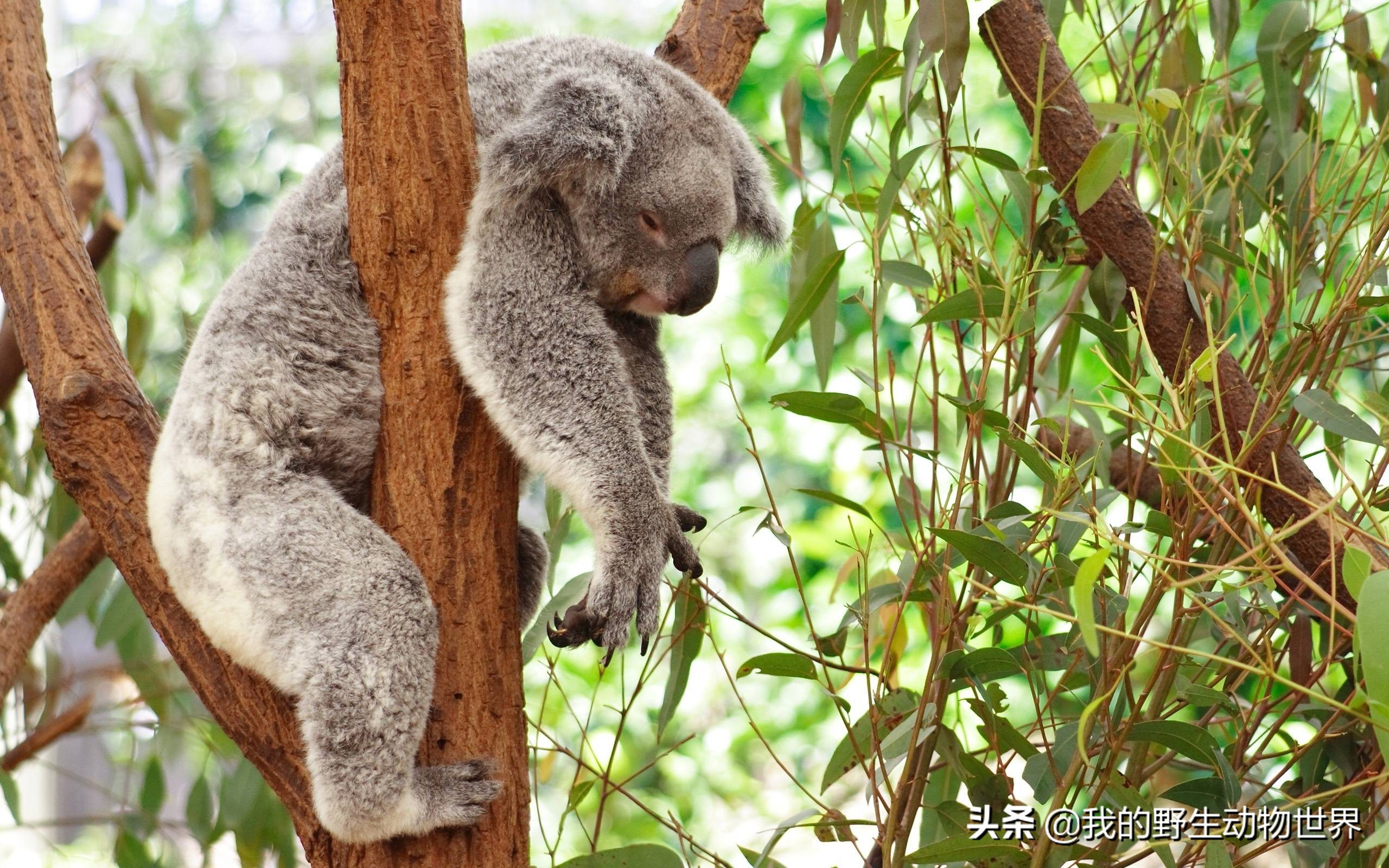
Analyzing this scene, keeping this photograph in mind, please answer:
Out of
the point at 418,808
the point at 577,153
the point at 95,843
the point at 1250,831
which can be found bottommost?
the point at 95,843

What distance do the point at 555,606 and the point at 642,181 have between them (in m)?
0.69

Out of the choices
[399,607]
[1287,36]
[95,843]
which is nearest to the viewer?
[399,607]

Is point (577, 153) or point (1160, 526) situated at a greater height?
point (577, 153)

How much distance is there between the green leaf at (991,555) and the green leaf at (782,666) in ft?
0.96

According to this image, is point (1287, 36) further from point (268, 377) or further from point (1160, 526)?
point (268, 377)

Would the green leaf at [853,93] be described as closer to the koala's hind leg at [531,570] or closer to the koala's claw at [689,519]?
the koala's claw at [689,519]

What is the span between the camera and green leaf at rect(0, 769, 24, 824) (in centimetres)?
246

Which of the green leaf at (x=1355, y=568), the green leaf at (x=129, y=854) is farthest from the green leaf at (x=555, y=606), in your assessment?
the green leaf at (x=129, y=854)

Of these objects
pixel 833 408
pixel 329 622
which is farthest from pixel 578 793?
pixel 833 408

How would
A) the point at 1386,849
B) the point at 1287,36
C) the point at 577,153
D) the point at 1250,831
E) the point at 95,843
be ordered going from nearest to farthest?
the point at 1386,849
the point at 1250,831
the point at 577,153
the point at 1287,36
the point at 95,843

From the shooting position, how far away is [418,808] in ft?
5.14

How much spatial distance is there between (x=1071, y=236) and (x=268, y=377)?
127 cm

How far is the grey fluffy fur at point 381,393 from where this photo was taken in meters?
1.61

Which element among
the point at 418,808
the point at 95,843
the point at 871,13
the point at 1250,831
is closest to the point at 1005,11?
the point at 871,13
